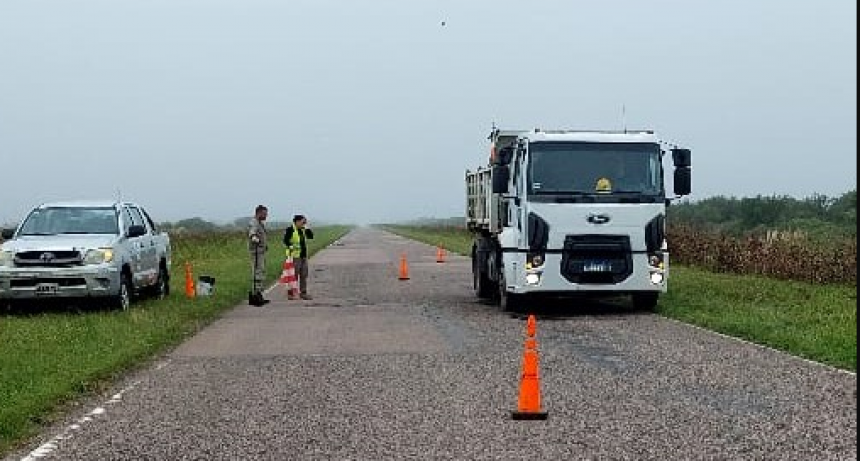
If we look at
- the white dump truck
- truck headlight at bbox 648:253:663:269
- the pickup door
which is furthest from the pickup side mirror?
truck headlight at bbox 648:253:663:269

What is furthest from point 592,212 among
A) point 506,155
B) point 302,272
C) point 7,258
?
point 7,258

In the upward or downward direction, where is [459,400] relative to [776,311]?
upward

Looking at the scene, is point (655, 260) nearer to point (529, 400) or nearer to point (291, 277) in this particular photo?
point (291, 277)

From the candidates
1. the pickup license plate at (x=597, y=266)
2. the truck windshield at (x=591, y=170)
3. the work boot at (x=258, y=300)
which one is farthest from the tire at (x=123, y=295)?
the pickup license plate at (x=597, y=266)

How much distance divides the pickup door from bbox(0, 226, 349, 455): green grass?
1.57 feet

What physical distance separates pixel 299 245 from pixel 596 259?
7268mm

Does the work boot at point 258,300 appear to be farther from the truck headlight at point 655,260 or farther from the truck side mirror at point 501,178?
the truck headlight at point 655,260

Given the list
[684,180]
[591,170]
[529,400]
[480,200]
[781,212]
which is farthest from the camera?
[781,212]

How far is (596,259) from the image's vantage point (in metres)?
17.6

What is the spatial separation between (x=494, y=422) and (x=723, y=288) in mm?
14559

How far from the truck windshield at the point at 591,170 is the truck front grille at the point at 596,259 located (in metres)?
0.74

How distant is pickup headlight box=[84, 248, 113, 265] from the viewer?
17922mm

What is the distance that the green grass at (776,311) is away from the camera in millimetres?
13138

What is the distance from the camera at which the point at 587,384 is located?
10.4m
